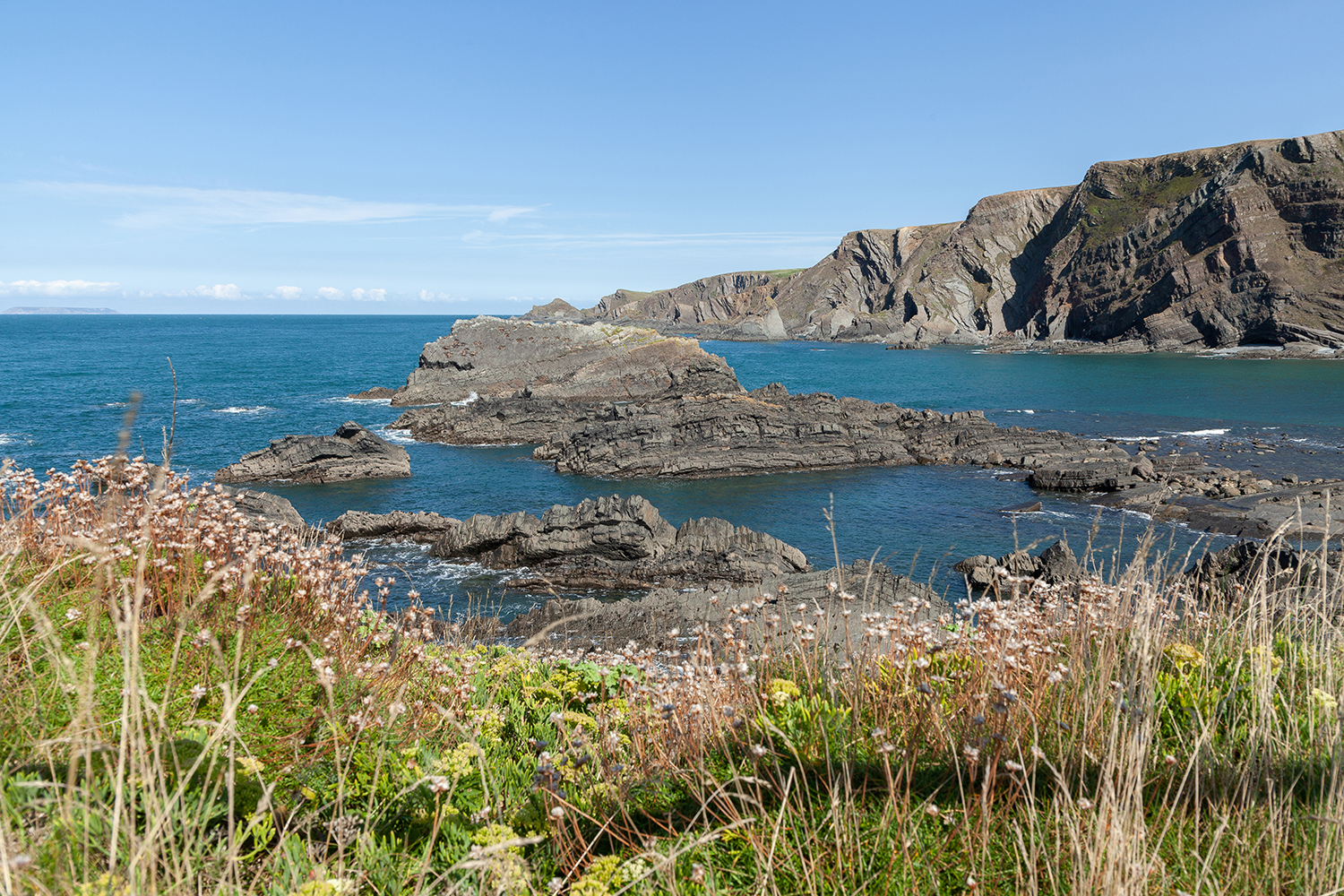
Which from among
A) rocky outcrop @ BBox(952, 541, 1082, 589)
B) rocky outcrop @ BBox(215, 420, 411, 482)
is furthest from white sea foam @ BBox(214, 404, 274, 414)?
rocky outcrop @ BBox(952, 541, 1082, 589)

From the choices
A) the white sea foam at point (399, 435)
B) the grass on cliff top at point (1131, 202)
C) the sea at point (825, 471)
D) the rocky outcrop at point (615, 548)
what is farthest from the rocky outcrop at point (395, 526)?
the grass on cliff top at point (1131, 202)

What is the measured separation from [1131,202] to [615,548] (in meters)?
121

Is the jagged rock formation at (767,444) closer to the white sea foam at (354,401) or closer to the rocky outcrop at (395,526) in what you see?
the rocky outcrop at (395,526)

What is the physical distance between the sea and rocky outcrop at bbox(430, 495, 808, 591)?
42.8 inches

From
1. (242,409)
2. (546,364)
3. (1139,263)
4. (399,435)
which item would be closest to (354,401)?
(242,409)

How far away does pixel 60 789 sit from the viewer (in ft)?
8.86

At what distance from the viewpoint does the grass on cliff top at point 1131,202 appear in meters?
104

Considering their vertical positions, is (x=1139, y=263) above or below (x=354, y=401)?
above

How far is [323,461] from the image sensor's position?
32.5m

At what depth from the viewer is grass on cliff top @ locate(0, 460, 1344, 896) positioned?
2.33m

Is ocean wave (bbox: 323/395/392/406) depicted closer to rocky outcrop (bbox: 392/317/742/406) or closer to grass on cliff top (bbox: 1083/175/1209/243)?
rocky outcrop (bbox: 392/317/742/406)

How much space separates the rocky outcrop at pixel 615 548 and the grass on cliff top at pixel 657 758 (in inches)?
598

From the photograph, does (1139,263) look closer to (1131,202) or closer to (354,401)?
(1131,202)

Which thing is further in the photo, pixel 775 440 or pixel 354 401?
pixel 354 401
